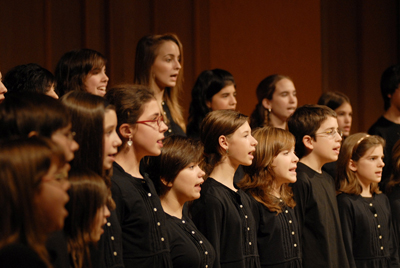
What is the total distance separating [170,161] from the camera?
2.37m

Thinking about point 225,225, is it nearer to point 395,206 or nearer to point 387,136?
point 395,206

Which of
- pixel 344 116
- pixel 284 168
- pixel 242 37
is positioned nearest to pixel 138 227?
Answer: pixel 284 168

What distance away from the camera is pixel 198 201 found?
2535 mm

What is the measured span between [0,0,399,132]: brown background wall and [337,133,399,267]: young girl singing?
1563mm

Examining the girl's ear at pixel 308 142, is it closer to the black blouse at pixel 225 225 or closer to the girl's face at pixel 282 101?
the girl's face at pixel 282 101

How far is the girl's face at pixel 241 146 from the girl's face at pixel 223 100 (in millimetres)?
989

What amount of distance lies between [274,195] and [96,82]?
1170 mm

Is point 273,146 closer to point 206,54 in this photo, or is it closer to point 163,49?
point 163,49

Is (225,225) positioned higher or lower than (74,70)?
lower

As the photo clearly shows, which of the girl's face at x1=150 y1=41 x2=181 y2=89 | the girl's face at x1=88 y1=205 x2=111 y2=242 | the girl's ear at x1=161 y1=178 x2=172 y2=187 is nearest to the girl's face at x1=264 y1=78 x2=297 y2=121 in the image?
the girl's face at x1=150 y1=41 x2=181 y2=89

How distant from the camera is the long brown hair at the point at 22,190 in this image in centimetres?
123

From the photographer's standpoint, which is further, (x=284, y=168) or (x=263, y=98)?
(x=263, y=98)

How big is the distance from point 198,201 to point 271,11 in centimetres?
298

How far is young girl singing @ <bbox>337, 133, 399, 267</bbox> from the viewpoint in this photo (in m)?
3.18
